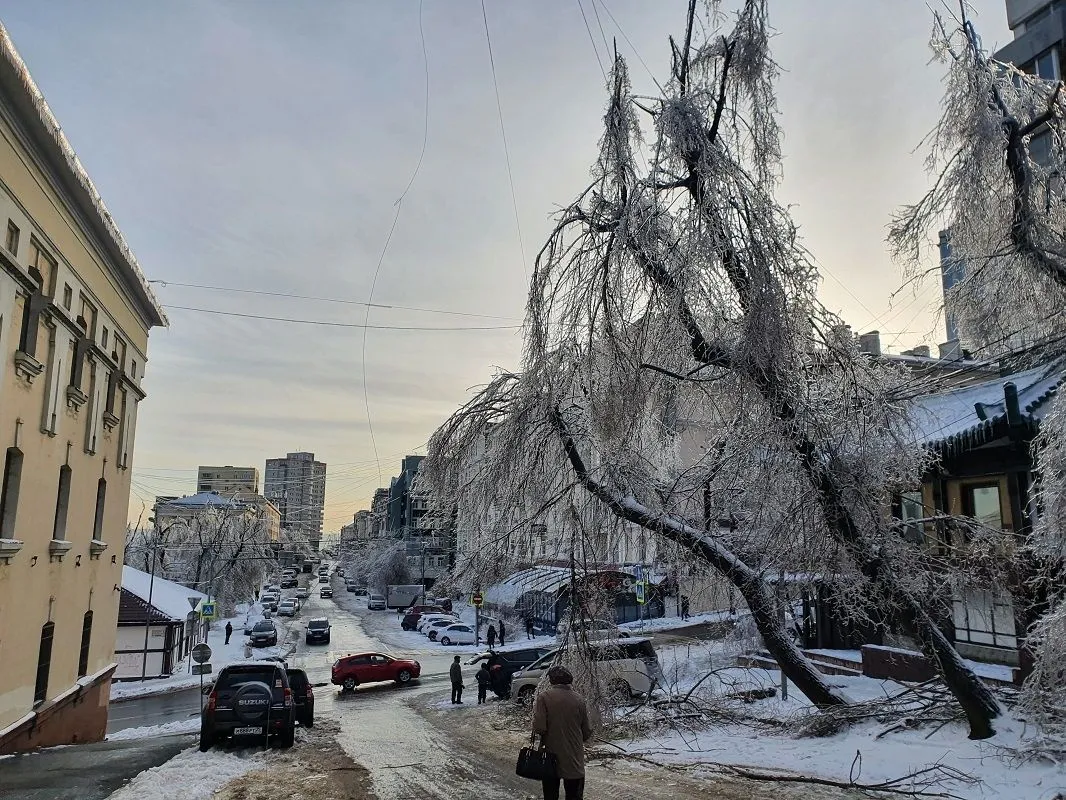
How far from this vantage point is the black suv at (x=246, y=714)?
11836 millimetres

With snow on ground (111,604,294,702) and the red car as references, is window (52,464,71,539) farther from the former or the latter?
the red car

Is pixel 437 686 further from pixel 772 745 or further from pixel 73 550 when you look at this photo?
pixel 772 745

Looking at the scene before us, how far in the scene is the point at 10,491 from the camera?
39.6ft

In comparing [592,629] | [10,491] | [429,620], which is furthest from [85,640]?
[429,620]

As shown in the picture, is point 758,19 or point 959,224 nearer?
point 758,19

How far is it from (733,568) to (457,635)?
32995 millimetres

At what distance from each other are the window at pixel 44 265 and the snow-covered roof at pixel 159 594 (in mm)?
23645

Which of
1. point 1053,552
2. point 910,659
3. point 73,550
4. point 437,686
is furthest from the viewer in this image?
point 437,686

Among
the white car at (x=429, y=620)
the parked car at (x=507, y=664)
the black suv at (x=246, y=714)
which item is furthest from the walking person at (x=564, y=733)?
the white car at (x=429, y=620)

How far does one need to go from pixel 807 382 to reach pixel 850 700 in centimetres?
530

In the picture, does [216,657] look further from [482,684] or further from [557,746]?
[557,746]

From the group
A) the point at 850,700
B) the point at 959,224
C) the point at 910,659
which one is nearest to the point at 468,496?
the point at 850,700

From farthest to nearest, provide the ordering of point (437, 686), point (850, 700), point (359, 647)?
point (359, 647)
point (437, 686)
point (850, 700)

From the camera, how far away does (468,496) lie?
12.0 metres
